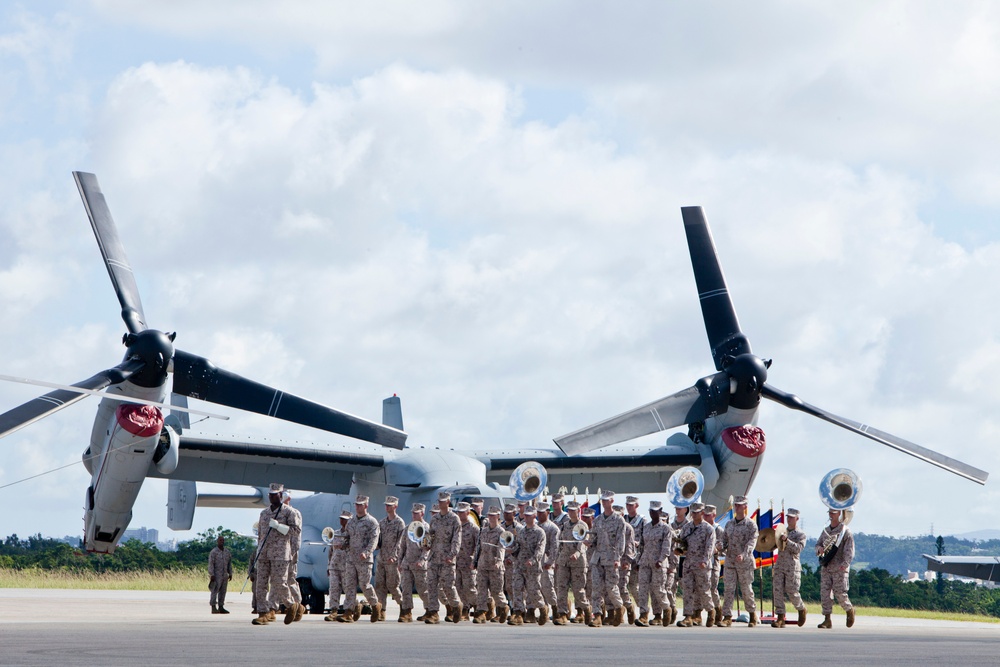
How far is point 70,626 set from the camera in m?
14.4

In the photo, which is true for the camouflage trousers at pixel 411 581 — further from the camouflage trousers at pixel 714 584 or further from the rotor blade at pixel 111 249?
the rotor blade at pixel 111 249

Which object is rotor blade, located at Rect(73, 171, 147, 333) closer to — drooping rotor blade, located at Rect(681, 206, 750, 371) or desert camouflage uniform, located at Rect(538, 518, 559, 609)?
desert camouflage uniform, located at Rect(538, 518, 559, 609)

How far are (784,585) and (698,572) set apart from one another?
1.59m

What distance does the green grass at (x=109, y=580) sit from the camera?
125 ft

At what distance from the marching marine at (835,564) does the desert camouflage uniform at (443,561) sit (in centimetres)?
512

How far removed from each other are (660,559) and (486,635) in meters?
4.71

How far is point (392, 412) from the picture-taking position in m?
34.4

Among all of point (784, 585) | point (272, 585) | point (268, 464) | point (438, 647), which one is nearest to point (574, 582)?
point (784, 585)

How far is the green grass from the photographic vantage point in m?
38.0

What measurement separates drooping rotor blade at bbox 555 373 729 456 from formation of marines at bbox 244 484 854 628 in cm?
400

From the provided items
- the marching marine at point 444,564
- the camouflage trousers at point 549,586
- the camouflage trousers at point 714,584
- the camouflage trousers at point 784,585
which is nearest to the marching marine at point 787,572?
the camouflage trousers at point 784,585

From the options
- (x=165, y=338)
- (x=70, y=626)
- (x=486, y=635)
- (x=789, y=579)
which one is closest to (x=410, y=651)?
(x=486, y=635)

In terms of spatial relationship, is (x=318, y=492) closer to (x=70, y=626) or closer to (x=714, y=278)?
(x=714, y=278)

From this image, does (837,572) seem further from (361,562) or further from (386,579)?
(361,562)
